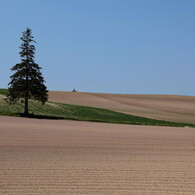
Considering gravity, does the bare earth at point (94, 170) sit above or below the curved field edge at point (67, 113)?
below

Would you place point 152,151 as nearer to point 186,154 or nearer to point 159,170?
point 186,154

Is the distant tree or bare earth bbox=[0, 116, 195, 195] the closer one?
bare earth bbox=[0, 116, 195, 195]

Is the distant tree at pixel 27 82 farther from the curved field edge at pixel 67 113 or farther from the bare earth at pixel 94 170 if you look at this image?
the bare earth at pixel 94 170

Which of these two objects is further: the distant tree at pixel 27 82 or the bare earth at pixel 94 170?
the distant tree at pixel 27 82

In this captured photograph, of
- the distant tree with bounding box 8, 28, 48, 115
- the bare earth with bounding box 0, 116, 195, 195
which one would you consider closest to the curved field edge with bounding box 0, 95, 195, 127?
the distant tree with bounding box 8, 28, 48, 115

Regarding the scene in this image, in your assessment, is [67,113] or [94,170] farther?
[67,113]

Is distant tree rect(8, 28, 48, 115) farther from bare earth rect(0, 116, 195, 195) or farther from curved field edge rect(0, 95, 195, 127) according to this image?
bare earth rect(0, 116, 195, 195)

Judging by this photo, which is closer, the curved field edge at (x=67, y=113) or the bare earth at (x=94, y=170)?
the bare earth at (x=94, y=170)

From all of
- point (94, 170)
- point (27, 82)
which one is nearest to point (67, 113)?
point (27, 82)

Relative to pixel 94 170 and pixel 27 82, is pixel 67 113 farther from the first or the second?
pixel 94 170

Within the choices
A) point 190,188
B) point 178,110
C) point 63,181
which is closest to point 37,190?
point 63,181

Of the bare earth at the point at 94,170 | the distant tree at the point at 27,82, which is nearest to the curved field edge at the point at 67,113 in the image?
the distant tree at the point at 27,82

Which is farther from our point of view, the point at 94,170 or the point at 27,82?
the point at 27,82

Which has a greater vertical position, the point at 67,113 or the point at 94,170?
the point at 67,113
